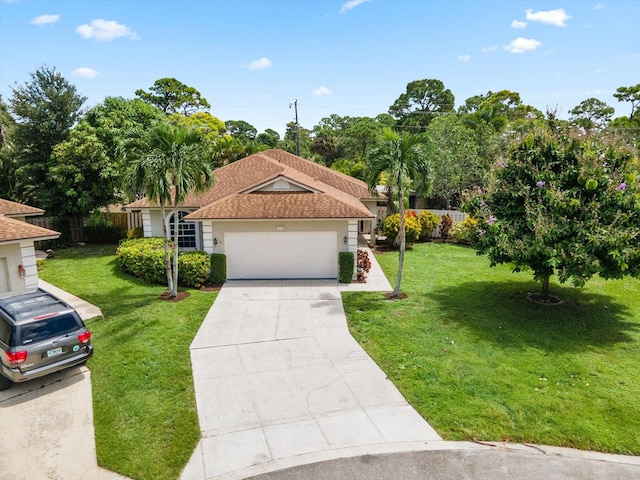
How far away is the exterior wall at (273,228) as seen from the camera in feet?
53.0

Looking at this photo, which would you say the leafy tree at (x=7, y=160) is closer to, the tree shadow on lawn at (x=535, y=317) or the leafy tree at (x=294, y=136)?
the tree shadow on lawn at (x=535, y=317)

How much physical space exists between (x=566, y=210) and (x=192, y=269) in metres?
12.5

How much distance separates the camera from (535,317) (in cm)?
1225

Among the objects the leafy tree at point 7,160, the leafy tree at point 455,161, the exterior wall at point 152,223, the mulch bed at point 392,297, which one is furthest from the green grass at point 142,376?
the leafy tree at point 455,161

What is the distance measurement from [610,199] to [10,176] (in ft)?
108

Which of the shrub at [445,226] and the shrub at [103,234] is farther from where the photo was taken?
the shrub at [445,226]

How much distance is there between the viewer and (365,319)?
1225cm

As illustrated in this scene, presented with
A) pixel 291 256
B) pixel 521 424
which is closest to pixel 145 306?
pixel 291 256

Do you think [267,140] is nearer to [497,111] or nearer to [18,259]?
[497,111]

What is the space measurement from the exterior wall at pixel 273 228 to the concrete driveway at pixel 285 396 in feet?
13.7

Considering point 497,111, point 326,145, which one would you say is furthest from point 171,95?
point 497,111

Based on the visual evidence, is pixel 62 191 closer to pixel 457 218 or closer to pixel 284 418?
pixel 284 418

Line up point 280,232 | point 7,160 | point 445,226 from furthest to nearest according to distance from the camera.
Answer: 1. point 7,160
2. point 445,226
3. point 280,232

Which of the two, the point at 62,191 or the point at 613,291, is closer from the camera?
the point at 613,291
